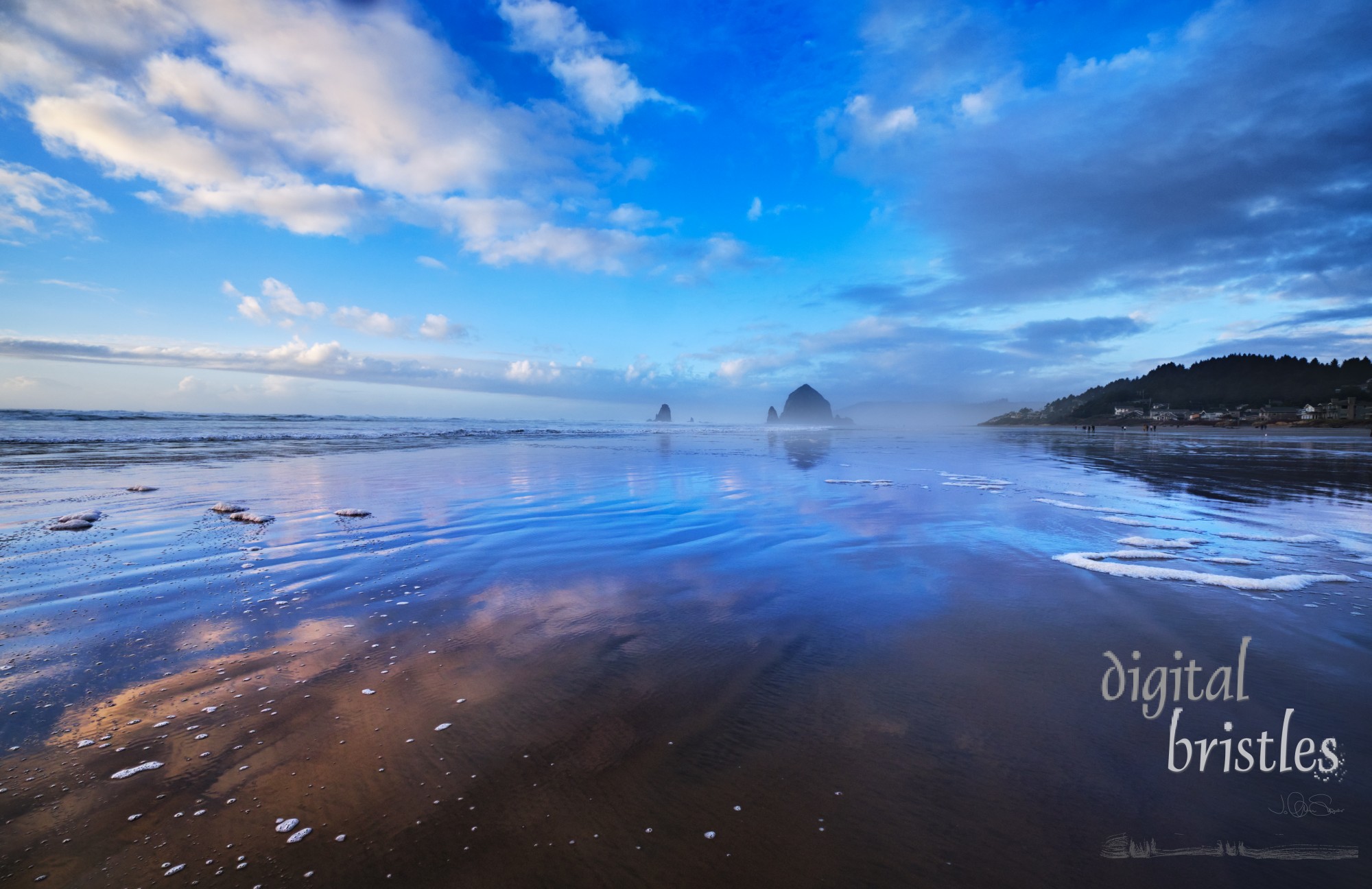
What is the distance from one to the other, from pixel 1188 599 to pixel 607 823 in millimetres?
6525

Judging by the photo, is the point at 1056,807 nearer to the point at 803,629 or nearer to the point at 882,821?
the point at 882,821

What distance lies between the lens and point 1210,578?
20.4 ft

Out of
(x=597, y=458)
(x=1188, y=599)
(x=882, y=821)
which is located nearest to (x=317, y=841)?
(x=882, y=821)

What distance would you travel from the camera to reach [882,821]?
2.55 metres

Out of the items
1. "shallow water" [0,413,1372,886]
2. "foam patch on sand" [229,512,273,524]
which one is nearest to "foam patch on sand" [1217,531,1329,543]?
"shallow water" [0,413,1372,886]

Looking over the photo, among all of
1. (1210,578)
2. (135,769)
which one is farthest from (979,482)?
(135,769)

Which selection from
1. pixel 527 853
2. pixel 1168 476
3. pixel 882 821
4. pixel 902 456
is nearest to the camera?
pixel 527 853

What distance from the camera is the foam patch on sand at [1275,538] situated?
8016 millimetres

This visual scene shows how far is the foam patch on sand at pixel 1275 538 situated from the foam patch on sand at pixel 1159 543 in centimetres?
69

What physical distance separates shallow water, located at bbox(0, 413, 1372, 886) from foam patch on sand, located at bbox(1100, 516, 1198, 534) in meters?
0.12

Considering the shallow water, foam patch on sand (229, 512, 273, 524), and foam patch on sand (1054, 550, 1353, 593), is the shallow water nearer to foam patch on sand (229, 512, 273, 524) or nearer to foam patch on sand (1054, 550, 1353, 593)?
foam patch on sand (1054, 550, 1353, 593)

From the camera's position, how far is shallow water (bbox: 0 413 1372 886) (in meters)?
2.41

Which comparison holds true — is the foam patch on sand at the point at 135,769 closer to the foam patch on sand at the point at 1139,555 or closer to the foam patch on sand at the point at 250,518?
the foam patch on sand at the point at 250,518
